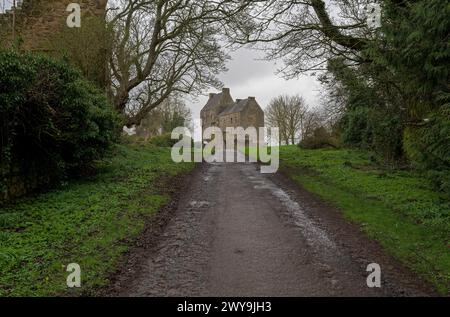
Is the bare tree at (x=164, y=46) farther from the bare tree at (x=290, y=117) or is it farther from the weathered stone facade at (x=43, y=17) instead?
the bare tree at (x=290, y=117)

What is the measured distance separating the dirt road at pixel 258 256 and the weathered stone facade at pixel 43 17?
538 inches

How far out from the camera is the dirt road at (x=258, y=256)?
222 inches

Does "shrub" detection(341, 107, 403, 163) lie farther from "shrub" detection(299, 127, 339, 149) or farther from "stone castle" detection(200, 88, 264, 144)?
"stone castle" detection(200, 88, 264, 144)

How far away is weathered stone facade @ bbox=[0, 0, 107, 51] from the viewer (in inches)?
755

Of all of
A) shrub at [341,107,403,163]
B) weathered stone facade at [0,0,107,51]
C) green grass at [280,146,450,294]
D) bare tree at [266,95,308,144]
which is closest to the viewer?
green grass at [280,146,450,294]

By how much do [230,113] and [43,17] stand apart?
178ft

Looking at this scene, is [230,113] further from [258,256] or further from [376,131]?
[258,256]

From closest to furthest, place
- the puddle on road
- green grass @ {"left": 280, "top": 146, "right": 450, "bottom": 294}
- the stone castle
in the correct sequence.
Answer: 1. green grass @ {"left": 280, "top": 146, "right": 450, "bottom": 294}
2. the puddle on road
3. the stone castle

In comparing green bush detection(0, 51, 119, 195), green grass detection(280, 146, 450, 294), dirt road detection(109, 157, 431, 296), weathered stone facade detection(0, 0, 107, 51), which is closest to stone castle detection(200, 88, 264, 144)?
weathered stone facade detection(0, 0, 107, 51)

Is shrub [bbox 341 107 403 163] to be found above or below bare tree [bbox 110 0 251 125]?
below

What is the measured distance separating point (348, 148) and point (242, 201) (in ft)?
58.0

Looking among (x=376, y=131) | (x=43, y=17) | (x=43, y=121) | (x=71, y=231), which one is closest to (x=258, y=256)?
(x=71, y=231)

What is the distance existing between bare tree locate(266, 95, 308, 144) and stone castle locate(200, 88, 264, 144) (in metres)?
8.58

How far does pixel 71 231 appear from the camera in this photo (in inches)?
309
